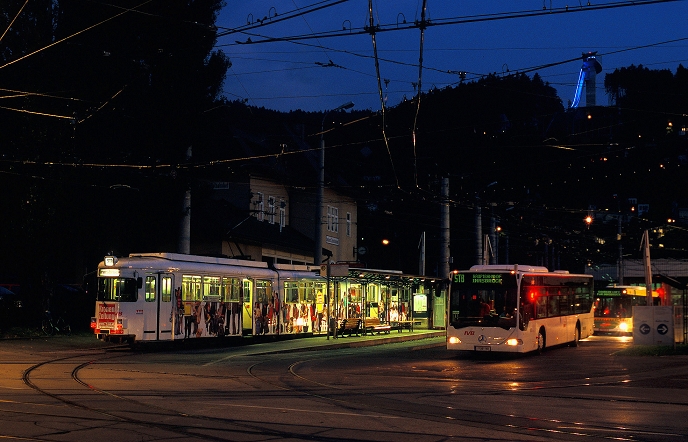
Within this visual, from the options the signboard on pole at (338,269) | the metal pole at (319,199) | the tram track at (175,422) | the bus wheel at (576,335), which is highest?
the metal pole at (319,199)

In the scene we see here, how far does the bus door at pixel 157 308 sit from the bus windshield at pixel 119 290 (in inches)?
16.4

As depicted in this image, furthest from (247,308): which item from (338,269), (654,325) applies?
(654,325)

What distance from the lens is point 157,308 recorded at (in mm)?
30406

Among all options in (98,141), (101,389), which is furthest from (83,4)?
(101,389)

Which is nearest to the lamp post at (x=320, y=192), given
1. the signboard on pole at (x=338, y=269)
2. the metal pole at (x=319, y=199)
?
the metal pole at (x=319, y=199)

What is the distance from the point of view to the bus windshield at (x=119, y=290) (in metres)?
29.9

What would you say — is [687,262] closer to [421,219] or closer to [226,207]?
[421,219]

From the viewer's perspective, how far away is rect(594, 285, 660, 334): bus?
4850 cm

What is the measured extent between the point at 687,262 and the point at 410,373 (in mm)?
52624

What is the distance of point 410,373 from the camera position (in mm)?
22844

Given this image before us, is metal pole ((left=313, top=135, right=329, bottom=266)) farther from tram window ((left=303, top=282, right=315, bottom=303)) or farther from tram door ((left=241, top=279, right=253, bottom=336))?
tram door ((left=241, top=279, right=253, bottom=336))

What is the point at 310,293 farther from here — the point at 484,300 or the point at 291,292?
the point at 484,300

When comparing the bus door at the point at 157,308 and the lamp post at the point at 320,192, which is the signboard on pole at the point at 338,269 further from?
the bus door at the point at 157,308

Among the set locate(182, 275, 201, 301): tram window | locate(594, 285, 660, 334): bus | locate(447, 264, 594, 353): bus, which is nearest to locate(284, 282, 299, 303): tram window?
locate(182, 275, 201, 301): tram window
